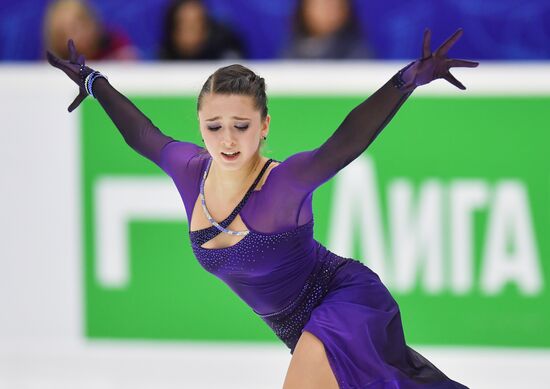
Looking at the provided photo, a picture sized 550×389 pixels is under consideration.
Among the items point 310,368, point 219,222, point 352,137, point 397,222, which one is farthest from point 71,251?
point 352,137

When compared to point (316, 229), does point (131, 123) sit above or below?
above

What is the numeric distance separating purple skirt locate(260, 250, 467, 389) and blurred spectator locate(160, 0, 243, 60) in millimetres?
2515

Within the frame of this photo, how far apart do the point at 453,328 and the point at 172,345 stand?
1.23 meters

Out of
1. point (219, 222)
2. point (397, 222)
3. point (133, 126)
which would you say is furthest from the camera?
point (397, 222)

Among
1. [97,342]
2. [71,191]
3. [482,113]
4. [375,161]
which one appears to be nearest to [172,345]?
[97,342]

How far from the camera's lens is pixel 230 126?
2.58 meters

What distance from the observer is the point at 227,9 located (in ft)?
18.8

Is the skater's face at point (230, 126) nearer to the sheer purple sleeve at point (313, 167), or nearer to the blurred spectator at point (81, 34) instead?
the sheer purple sleeve at point (313, 167)

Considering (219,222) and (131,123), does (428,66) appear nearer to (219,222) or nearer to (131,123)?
(219,222)

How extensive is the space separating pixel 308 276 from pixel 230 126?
0.50 metres

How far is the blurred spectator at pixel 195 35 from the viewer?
515 cm

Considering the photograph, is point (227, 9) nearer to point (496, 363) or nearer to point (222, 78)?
point (496, 363)

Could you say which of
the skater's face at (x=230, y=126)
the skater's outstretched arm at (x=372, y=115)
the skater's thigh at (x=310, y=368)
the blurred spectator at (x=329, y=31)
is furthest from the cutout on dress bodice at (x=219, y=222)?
the blurred spectator at (x=329, y=31)

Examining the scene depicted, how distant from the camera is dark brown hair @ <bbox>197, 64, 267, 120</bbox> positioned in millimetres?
2594
